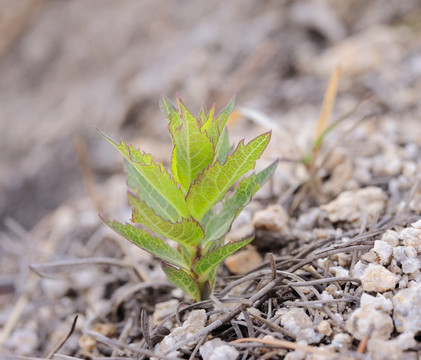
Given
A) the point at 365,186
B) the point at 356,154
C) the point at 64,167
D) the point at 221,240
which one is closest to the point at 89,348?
the point at 221,240

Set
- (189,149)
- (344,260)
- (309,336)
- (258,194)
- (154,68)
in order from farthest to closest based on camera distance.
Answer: (154,68), (258,194), (344,260), (189,149), (309,336)

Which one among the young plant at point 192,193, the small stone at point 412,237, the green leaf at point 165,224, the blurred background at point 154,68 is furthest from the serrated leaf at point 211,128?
the blurred background at point 154,68

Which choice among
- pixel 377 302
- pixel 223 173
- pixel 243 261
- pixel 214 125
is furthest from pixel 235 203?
pixel 377 302

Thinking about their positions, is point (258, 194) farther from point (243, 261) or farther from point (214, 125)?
point (214, 125)

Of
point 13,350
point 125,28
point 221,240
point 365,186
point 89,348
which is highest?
point 125,28

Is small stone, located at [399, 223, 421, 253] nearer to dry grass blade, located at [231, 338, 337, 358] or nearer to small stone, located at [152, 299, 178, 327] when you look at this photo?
Answer: dry grass blade, located at [231, 338, 337, 358]

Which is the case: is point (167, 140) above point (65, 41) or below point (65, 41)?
below

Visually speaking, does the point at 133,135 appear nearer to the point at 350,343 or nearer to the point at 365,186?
the point at 365,186

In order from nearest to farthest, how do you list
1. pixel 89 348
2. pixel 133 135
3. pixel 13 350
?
pixel 89 348
pixel 13 350
pixel 133 135
